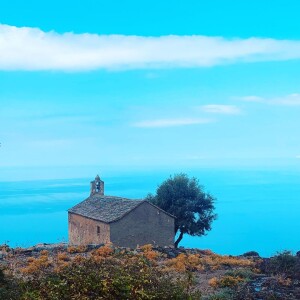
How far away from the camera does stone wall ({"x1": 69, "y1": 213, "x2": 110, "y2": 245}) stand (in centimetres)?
4319

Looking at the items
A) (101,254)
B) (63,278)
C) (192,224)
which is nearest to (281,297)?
(63,278)

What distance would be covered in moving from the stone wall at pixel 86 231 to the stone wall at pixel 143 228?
1069 mm

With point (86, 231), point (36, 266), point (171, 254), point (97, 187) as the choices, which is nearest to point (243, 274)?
point (171, 254)

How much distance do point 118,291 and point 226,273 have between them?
27.8 ft

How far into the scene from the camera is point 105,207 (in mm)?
46719

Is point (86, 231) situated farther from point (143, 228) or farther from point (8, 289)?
point (8, 289)

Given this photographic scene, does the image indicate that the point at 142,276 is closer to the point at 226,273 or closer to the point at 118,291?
the point at 118,291

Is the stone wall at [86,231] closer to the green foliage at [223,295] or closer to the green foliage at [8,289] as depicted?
the green foliage at [223,295]

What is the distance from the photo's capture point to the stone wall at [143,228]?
42750 millimetres

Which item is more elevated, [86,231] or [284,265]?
[86,231]

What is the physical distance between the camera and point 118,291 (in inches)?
380

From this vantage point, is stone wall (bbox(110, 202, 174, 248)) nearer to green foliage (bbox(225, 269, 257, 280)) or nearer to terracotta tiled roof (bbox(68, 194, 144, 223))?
terracotta tiled roof (bbox(68, 194, 144, 223))

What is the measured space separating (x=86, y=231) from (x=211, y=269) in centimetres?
2965

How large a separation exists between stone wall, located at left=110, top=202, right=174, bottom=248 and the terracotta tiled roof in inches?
25.1
